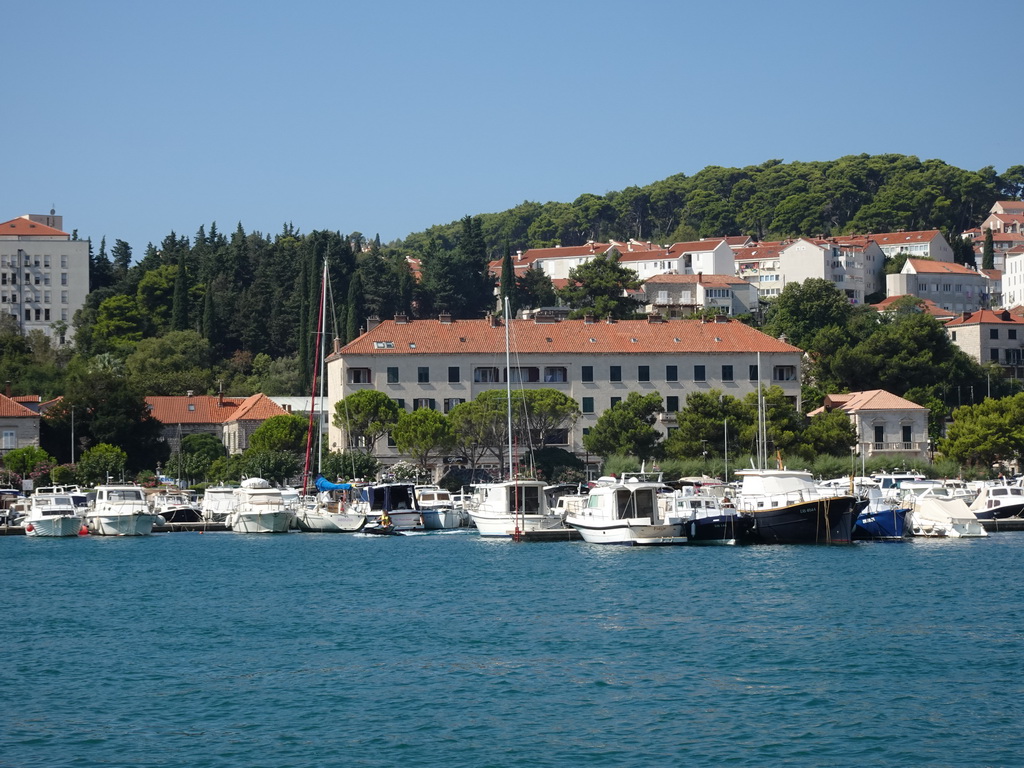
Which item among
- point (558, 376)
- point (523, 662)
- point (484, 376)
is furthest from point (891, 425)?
point (523, 662)

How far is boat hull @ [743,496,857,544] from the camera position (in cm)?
5169

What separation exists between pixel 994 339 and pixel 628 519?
2736 inches

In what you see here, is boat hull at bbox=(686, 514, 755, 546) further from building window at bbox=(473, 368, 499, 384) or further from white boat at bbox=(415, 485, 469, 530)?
building window at bbox=(473, 368, 499, 384)

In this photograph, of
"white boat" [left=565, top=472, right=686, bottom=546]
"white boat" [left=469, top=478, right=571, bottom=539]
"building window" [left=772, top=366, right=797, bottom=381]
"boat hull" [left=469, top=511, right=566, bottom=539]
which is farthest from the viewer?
"building window" [left=772, top=366, right=797, bottom=381]

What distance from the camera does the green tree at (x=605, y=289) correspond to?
110812mm

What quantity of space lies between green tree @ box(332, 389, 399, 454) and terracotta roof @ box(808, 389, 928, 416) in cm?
2551

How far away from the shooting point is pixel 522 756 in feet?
72.7

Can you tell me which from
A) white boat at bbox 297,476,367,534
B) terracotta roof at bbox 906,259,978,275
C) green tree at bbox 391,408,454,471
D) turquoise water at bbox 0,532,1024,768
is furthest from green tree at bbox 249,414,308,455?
terracotta roof at bbox 906,259,978,275

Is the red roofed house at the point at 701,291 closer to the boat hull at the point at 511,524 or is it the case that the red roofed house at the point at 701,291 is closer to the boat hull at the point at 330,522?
the boat hull at the point at 330,522

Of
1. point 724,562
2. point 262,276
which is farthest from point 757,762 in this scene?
point 262,276

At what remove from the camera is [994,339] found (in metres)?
114

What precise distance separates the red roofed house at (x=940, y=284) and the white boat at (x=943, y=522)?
305 ft

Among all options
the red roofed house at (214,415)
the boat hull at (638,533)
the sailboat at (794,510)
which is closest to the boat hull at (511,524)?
the boat hull at (638,533)

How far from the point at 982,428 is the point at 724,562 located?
37.3m
